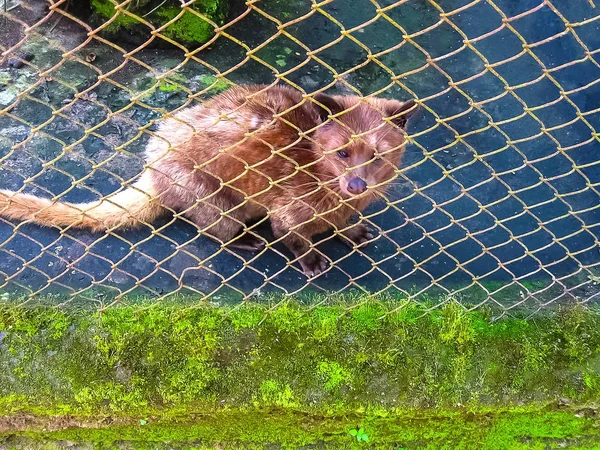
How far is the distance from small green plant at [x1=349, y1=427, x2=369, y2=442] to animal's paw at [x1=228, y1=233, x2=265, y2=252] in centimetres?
129

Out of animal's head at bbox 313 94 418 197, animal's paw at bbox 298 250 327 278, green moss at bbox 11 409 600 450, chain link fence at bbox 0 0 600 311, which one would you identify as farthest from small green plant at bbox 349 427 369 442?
animal's head at bbox 313 94 418 197

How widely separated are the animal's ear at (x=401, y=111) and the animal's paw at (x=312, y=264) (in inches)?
39.0

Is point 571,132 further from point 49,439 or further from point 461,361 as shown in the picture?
point 49,439

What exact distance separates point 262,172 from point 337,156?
17.4 inches

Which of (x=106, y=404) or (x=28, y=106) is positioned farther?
(x=28, y=106)

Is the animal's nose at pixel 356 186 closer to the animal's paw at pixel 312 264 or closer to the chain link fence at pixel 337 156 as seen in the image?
the chain link fence at pixel 337 156

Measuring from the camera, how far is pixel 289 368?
2.88 meters

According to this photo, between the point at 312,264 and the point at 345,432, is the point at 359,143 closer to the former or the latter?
the point at 312,264

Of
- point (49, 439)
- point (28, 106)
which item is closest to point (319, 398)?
point (49, 439)

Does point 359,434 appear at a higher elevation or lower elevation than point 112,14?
lower

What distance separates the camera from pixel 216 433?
10.1 feet

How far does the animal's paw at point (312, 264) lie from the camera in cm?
346

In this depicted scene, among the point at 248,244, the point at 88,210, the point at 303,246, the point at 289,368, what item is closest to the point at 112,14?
the point at 88,210

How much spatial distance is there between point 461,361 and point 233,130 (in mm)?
1730
